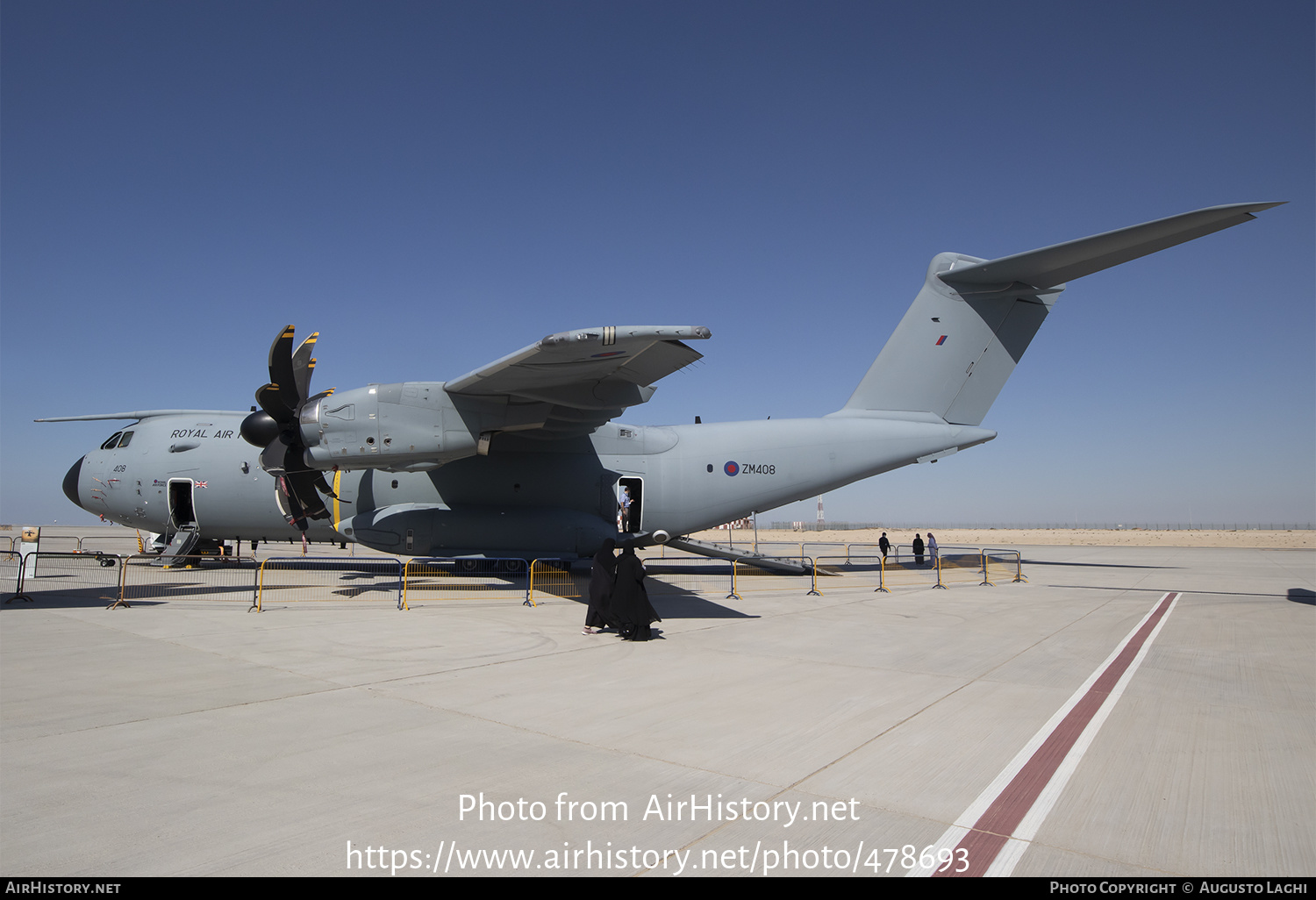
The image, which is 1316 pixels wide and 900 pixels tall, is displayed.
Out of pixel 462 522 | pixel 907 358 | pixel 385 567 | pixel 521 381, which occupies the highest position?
pixel 907 358

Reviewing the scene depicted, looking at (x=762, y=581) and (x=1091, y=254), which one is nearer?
(x=1091, y=254)

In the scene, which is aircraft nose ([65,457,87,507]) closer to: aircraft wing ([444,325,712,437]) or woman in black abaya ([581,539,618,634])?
aircraft wing ([444,325,712,437])

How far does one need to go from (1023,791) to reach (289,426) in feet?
38.9

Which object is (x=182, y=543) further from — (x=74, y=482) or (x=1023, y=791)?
(x=1023, y=791)

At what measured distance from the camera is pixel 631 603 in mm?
8594

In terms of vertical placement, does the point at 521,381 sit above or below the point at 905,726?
above

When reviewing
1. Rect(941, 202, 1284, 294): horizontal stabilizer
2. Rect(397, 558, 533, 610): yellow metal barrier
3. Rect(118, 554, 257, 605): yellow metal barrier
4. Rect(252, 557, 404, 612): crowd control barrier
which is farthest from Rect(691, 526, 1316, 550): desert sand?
Rect(118, 554, 257, 605): yellow metal barrier

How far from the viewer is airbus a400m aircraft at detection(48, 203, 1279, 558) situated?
13.9 meters

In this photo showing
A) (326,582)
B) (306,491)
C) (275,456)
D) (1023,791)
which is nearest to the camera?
(1023,791)

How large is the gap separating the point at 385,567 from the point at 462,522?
214 inches

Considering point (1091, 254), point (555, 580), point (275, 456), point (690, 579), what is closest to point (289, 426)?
point (275, 456)
